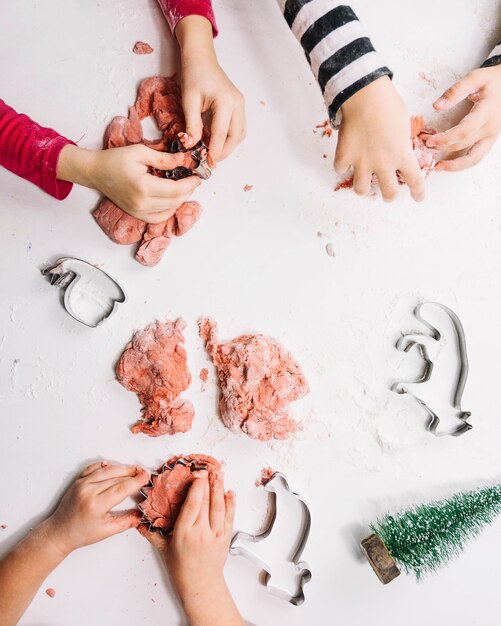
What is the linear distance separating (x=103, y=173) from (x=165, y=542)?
597 millimetres

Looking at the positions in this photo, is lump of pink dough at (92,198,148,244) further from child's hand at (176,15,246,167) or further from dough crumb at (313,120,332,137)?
dough crumb at (313,120,332,137)

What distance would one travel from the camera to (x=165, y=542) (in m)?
0.99

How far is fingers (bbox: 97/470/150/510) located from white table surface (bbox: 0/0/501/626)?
4cm

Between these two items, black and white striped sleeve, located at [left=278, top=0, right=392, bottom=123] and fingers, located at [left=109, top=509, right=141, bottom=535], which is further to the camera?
fingers, located at [left=109, top=509, right=141, bottom=535]

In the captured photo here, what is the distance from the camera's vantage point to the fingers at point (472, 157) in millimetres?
979

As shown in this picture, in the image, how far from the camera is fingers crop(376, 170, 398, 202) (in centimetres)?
93

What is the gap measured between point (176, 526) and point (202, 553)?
60mm

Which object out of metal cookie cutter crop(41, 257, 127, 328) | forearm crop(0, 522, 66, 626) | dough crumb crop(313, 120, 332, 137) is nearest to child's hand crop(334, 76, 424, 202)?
dough crumb crop(313, 120, 332, 137)

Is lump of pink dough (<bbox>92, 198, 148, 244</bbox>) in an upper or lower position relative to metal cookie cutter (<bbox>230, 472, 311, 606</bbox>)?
upper

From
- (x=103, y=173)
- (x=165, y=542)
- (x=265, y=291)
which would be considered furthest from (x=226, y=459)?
(x=103, y=173)


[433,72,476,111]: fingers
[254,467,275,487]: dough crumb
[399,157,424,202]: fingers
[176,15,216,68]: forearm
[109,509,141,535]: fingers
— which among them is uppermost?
[176,15,216,68]: forearm

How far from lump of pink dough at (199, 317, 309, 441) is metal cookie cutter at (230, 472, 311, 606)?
0.32 ft

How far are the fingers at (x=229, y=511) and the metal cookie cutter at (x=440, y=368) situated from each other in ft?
1.06

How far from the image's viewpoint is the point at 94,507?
0.96 metres
